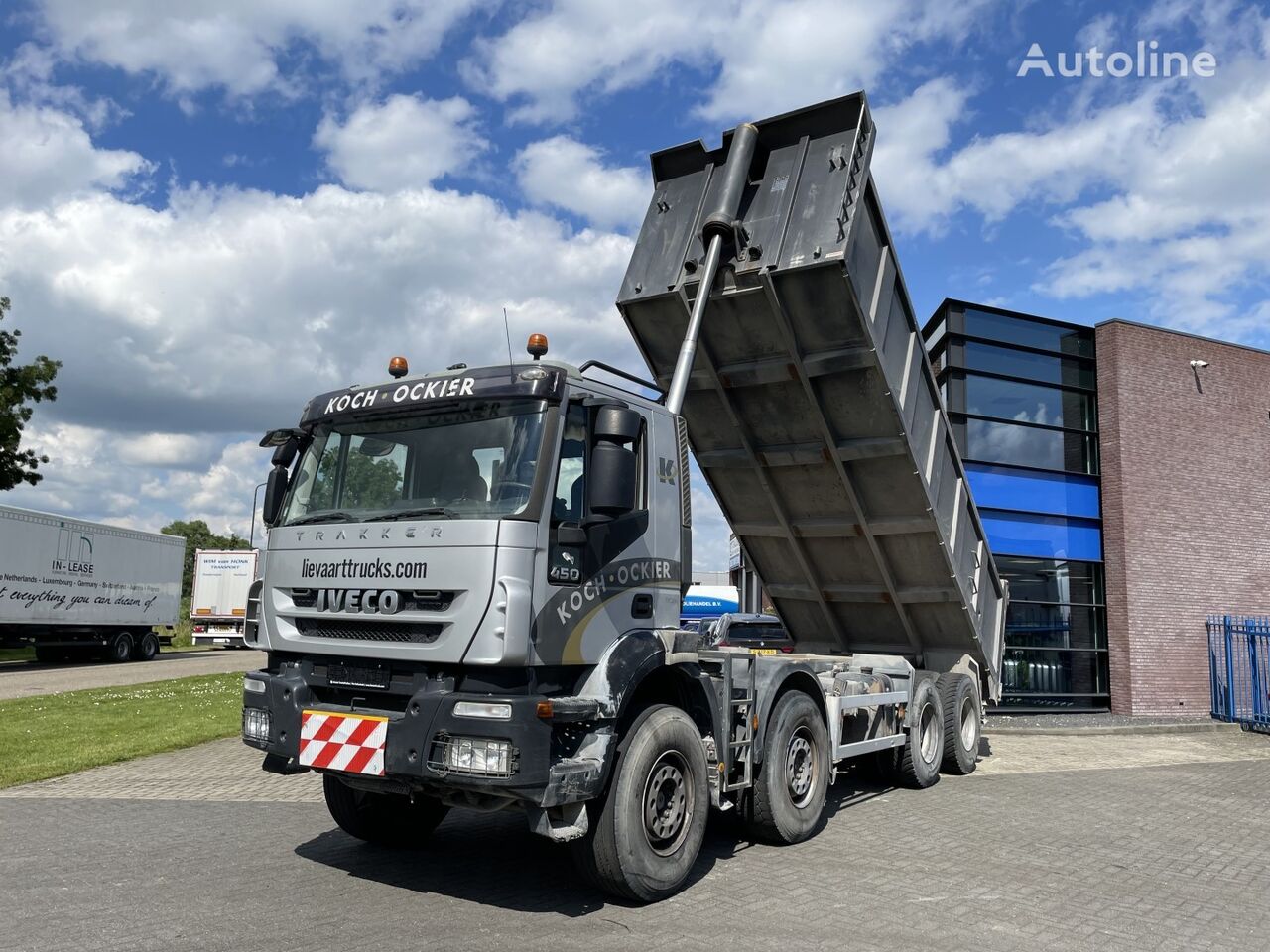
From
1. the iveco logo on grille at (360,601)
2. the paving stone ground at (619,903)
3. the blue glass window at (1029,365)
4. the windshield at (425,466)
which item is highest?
the blue glass window at (1029,365)

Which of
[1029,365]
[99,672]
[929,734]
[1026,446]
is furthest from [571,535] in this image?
[99,672]

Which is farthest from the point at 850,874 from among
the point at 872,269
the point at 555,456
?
the point at 872,269

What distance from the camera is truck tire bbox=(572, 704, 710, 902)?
5184 millimetres

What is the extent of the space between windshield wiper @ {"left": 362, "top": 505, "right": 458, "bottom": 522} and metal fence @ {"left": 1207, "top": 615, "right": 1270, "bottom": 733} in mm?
15412

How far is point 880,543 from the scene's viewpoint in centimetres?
930

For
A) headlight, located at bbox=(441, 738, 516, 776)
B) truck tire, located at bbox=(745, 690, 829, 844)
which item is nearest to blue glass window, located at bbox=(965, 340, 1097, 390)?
truck tire, located at bbox=(745, 690, 829, 844)

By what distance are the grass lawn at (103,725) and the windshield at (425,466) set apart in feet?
17.8

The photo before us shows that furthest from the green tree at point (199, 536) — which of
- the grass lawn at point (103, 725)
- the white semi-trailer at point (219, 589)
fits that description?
the grass lawn at point (103, 725)

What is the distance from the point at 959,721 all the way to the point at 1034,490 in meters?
8.00

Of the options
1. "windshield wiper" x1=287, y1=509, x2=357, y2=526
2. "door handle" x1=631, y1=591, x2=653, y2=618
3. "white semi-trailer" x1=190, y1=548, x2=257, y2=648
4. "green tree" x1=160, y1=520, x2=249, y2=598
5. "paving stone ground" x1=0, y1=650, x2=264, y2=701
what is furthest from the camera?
"green tree" x1=160, y1=520, x2=249, y2=598

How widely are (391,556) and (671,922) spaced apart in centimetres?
241

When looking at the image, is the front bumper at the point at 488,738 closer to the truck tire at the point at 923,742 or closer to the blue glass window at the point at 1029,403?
the truck tire at the point at 923,742

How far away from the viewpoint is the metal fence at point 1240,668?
622 inches

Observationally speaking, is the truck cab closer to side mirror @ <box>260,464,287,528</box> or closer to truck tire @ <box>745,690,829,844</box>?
side mirror @ <box>260,464,287,528</box>
